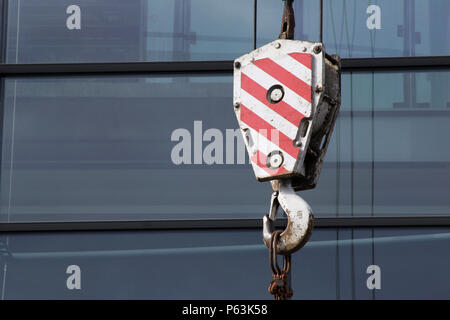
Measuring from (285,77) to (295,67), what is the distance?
51 mm

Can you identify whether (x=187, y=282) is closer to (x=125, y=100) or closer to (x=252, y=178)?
(x=252, y=178)

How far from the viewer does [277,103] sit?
3.46 metres

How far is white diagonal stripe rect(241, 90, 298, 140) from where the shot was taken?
3391 mm

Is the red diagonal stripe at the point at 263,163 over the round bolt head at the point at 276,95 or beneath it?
beneath

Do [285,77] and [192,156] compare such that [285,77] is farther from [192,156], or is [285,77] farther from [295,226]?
[192,156]

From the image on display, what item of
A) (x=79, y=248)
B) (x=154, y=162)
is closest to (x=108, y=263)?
(x=79, y=248)

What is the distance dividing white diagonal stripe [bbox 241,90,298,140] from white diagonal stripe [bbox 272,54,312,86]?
15 cm

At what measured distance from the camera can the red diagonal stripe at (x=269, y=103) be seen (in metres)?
3.39

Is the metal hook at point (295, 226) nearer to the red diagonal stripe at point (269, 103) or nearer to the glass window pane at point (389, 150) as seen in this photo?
the red diagonal stripe at point (269, 103)

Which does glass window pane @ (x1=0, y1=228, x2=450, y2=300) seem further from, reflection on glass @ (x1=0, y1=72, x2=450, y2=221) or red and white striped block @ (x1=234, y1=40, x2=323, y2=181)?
red and white striped block @ (x1=234, y1=40, x2=323, y2=181)

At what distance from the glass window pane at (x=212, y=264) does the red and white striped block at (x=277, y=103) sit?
2.65 meters

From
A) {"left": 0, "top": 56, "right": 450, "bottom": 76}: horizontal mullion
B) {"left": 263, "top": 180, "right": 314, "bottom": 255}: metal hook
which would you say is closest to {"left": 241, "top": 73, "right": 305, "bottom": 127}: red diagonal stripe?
{"left": 263, "top": 180, "right": 314, "bottom": 255}: metal hook

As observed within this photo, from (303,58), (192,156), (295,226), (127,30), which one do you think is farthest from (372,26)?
(295,226)

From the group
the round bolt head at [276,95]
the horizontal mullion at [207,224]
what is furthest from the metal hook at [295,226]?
the horizontal mullion at [207,224]
